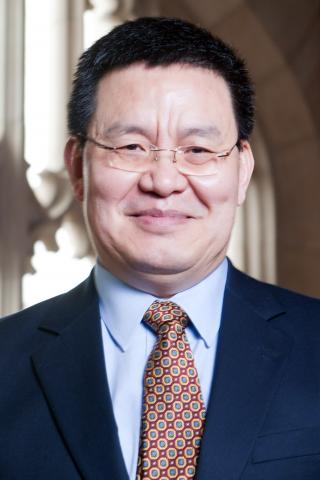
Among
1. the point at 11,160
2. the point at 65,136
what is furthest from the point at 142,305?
the point at 65,136

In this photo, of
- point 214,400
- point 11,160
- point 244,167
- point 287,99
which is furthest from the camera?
point 287,99

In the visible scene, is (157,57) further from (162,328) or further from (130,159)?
(162,328)

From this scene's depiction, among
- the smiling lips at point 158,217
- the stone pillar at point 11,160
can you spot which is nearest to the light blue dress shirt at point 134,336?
the smiling lips at point 158,217

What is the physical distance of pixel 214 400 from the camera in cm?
132

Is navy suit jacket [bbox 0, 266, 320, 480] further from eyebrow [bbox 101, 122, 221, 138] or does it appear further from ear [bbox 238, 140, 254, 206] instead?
eyebrow [bbox 101, 122, 221, 138]

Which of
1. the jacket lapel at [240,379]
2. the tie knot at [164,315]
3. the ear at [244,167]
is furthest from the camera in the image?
the ear at [244,167]

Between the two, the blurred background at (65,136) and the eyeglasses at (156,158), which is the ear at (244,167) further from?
the blurred background at (65,136)

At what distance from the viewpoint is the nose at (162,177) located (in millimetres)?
1335

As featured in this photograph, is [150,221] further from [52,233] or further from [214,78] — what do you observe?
[52,233]

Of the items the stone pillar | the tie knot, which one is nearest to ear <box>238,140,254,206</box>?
the tie knot

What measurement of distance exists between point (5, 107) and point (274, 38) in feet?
4.28

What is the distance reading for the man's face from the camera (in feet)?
4.43

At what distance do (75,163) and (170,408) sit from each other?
47cm

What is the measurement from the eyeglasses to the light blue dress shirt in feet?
0.63
